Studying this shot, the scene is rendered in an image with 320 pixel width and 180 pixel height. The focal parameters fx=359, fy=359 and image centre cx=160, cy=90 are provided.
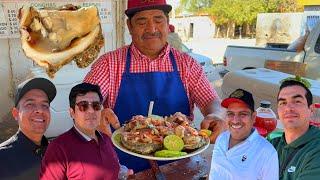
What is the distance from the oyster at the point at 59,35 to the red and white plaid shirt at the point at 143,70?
0.67 metres

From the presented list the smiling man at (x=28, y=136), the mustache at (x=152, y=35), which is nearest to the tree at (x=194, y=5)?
the mustache at (x=152, y=35)

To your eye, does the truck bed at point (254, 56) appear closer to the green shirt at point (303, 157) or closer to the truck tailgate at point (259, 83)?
the truck tailgate at point (259, 83)

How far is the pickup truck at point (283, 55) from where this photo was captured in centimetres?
616

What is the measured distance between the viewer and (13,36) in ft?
14.9

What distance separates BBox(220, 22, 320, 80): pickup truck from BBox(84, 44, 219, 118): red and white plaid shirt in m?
4.14

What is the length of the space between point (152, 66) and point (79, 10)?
2.88ft

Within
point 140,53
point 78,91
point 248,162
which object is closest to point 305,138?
point 248,162

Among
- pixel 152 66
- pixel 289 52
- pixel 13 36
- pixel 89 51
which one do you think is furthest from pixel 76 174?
pixel 289 52

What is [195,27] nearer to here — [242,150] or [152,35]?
[152,35]

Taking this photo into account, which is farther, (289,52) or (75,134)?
(289,52)

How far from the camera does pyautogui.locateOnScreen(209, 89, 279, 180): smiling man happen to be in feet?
4.99

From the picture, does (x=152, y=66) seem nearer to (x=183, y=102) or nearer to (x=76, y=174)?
(x=183, y=102)

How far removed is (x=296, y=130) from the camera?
1.76 m

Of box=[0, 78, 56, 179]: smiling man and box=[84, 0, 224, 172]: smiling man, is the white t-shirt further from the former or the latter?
box=[0, 78, 56, 179]: smiling man
